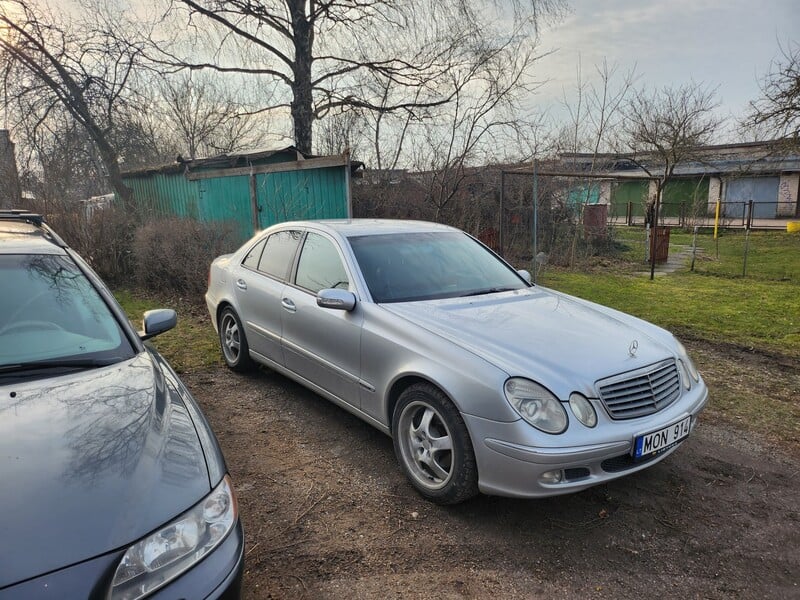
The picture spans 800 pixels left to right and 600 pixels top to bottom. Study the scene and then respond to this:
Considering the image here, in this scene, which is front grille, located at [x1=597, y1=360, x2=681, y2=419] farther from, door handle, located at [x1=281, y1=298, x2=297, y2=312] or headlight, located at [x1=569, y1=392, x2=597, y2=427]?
door handle, located at [x1=281, y1=298, x2=297, y2=312]

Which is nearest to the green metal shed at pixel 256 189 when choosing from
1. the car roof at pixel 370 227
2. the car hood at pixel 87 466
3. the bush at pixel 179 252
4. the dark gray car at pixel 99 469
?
the bush at pixel 179 252

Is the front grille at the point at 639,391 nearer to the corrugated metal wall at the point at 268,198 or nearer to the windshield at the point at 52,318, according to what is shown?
the windshield at the point at 52,318

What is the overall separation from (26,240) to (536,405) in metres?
3.10

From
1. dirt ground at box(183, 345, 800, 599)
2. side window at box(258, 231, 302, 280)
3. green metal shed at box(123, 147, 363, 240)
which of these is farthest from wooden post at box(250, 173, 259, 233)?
dirt ground at box(183, 345, 800, 599)

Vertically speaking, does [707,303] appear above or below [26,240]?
below

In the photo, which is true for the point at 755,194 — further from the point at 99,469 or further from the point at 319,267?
the point at 99,469

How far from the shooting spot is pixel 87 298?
287 cm

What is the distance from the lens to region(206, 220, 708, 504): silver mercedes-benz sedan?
2605mm

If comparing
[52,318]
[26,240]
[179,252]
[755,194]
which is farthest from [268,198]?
[755,194]

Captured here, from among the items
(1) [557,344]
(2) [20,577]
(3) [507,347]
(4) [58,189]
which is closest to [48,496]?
(2) [20,577]

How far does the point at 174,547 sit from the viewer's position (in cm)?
168

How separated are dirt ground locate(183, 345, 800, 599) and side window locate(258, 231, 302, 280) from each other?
1371 millimetres

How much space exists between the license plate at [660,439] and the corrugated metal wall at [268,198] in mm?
6535

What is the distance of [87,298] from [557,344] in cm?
263
